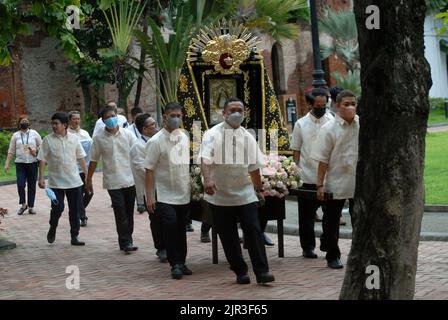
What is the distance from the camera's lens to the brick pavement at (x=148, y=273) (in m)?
9.32

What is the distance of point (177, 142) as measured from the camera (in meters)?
10.7

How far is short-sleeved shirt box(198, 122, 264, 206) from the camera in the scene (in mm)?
9735

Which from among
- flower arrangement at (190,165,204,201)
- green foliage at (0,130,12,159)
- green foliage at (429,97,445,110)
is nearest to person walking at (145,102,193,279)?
flower arrangement at (190,165,204,201)

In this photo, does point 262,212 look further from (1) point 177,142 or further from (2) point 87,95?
(2) point 87,95

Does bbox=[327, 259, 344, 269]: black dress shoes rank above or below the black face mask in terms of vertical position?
below

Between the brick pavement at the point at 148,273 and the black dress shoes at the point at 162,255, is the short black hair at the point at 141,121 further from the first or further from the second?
the black dress shoes at the point at 162,255

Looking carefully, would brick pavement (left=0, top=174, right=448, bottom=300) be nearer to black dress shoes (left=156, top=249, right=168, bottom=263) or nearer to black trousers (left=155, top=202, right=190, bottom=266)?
black dress shoes (left=156, top=249, right=168, bottom=263)

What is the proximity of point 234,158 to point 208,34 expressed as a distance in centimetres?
321

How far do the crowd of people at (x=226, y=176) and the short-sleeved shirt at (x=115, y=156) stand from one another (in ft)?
0.04

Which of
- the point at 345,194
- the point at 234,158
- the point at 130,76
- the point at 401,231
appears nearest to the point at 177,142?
the point at 234,158

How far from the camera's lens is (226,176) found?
9750 millimetres

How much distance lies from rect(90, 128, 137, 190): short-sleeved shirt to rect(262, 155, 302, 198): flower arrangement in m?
2.24

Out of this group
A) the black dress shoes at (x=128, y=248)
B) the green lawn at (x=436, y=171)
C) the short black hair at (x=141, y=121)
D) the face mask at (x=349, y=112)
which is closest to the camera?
the face mask at (x=349, y=112)

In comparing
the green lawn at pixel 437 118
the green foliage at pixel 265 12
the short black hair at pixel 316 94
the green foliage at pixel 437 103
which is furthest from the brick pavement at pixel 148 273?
the green foliage at pixel 437 103
